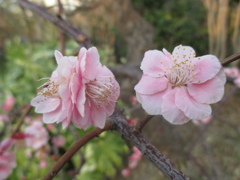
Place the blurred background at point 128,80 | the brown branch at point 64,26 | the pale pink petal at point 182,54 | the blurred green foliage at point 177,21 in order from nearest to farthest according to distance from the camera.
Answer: the pale pink petal at point 182,54, the brown branch at point 64,26, the blurred background at point 128,80, the blurred green foliage at point 177,21

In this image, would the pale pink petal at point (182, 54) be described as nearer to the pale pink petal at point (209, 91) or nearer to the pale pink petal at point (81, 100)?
the pale pink petal at point (209, 91)

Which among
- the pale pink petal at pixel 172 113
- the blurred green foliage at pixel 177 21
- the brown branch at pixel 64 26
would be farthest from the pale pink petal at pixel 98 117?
the blurred green foliage at pixel 177 21

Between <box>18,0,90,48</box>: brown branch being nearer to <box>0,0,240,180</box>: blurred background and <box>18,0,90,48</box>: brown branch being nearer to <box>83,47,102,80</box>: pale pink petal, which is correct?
<box>0,0,240,180</box>: blurred background

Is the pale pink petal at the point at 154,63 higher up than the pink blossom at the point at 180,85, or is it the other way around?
the pale pink petal at the point at 154,63

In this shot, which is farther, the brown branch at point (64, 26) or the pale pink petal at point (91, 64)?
the brown branch at point (64, 26)

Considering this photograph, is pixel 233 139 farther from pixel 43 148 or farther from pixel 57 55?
pixel 57 55

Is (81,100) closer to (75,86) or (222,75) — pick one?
(75,86)

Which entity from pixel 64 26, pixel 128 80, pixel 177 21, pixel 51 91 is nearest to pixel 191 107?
pixel 51 91
